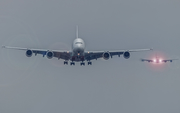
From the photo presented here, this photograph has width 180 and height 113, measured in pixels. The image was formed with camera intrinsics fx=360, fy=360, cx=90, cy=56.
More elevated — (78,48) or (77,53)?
(78,48)

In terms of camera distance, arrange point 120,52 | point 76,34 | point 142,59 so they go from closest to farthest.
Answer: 1. point 120,52
2. point 76,34
3. point 142,59

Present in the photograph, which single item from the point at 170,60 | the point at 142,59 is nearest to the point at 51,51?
the point at 142,59

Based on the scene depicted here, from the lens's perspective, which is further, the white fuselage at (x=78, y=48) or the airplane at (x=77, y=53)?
the airplane at (x=77, y=53)

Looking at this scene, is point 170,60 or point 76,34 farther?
point 170,60

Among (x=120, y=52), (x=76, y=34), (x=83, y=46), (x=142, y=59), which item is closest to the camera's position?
(x=83, y=46)

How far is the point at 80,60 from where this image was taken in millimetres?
85750

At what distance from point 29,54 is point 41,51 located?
309cm

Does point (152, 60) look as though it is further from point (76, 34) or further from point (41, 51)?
point (41, 51)

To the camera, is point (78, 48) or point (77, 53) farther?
point (77, 53)

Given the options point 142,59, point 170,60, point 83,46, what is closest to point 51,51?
point 83,46

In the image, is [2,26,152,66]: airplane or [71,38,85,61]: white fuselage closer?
[71,38,85,61]: white fuselage

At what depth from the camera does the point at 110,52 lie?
8425 cm

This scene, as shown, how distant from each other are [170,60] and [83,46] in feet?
127

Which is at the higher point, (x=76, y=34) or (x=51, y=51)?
(x=76, y=34)
